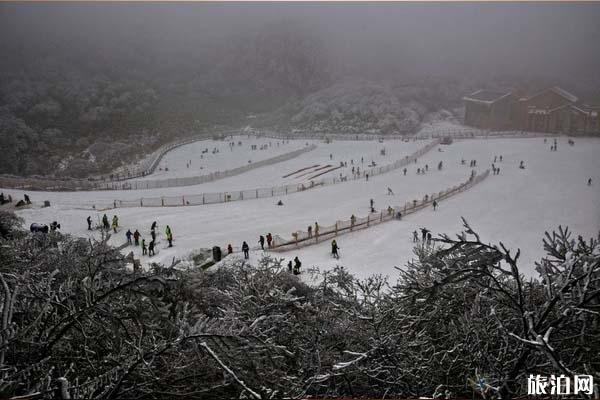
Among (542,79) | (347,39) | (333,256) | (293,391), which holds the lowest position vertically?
(333,256)

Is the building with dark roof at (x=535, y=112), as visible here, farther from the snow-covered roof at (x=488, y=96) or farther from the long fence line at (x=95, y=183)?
the long fence line at (x=95, y=183)

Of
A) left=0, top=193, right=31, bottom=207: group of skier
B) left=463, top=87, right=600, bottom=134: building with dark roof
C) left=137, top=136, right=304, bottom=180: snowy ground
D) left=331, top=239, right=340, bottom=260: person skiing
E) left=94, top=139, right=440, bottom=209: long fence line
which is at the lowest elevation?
left=331, top=239, right=340, bottom=260: person skiing

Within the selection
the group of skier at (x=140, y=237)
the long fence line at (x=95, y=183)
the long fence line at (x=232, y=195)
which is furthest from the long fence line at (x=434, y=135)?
the group of skier at (x=140, y=237)

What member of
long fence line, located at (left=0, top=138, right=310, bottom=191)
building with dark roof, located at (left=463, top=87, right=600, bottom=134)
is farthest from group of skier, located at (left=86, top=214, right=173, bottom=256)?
building with dark roof, located at (left=463, top=87, right=600, bottom=134)

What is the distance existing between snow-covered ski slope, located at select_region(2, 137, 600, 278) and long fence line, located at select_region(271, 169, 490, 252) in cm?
37

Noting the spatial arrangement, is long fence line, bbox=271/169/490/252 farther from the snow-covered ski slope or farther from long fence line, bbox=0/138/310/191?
long fence line, bbox=0/138/310/191

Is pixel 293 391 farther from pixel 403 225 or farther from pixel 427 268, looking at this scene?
pixel 403 225

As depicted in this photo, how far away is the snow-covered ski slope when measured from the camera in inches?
731

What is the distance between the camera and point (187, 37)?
11638 cm

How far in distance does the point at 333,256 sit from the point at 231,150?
32.9 metres

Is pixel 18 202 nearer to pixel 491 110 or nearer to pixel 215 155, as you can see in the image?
pixel 215 155

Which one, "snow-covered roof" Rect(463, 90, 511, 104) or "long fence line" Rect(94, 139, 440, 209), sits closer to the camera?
"long fence line" Rect(94, 139, 440, 209)

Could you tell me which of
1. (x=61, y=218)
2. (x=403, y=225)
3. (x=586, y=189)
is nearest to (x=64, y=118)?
(x=61, y=218)

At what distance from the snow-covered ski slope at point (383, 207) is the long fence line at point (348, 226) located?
0.37 metres
